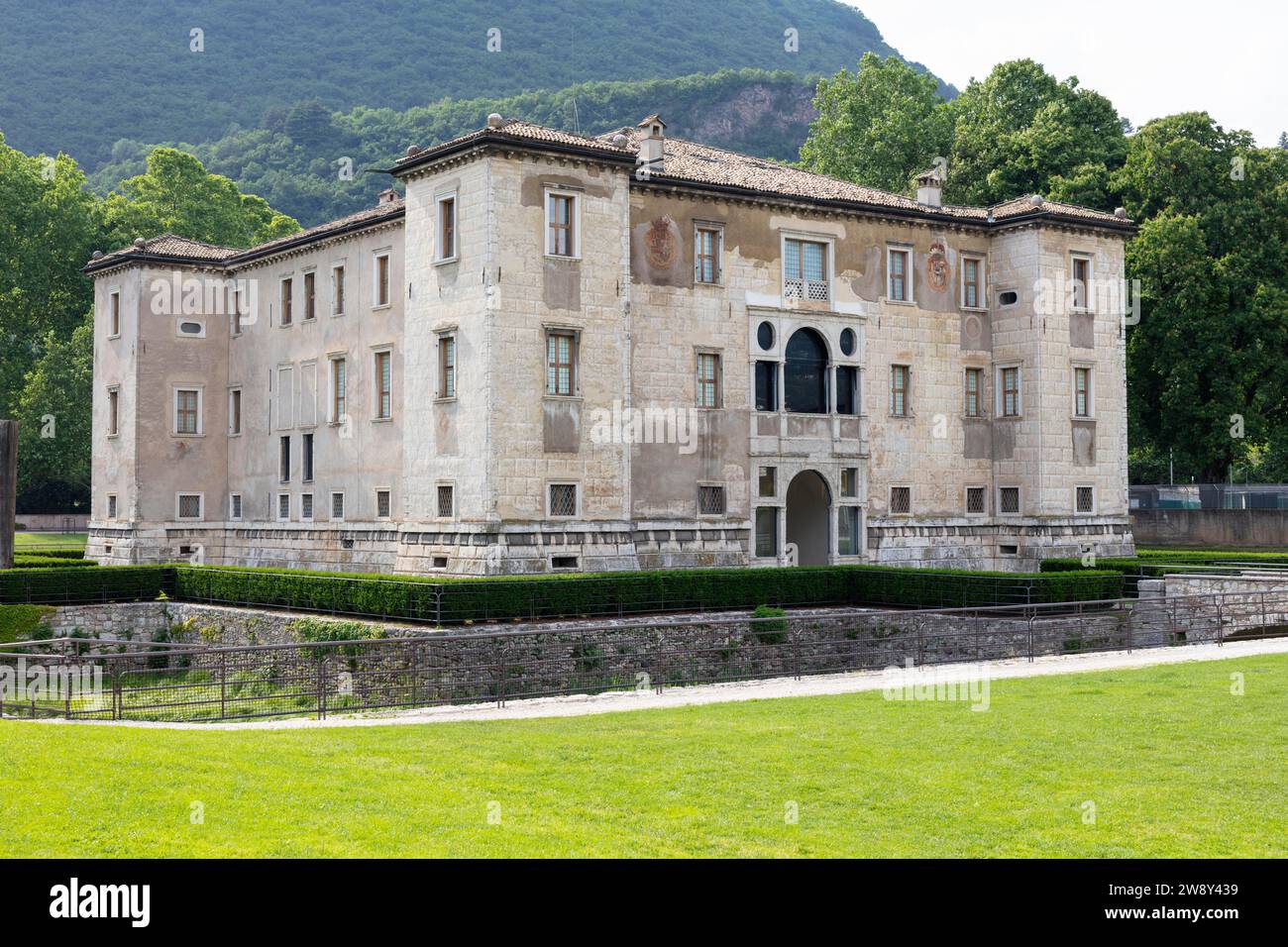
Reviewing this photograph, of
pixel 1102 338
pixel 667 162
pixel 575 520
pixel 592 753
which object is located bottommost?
pixel 592 753

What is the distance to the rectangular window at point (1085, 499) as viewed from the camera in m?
44.8

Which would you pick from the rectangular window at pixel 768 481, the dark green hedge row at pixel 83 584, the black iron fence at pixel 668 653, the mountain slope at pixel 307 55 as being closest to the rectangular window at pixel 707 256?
the rectangular window at pixel 768 481

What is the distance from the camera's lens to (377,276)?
142ft

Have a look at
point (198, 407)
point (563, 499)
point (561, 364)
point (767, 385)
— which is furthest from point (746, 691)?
point (198, 407)

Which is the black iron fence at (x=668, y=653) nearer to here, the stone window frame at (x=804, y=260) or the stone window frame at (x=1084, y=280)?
the stone window frame at (x=804, y=260)

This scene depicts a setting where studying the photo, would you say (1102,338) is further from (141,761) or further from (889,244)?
(141,761)

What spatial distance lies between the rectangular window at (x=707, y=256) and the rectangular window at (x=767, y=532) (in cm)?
688

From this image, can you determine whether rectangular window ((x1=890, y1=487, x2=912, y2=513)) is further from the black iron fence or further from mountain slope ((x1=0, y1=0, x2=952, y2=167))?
mountain slope ((x1=0, y1=0, x2=952, y2=167))

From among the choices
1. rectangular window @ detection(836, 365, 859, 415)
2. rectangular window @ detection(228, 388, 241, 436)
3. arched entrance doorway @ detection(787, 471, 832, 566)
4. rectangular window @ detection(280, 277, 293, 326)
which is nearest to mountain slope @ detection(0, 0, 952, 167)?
rectangular window @ detection(228, 388, 241, 436)

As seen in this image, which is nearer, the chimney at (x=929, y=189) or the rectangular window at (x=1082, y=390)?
the rectangular window at (x=1082, y=390)

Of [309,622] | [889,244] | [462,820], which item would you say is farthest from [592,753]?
[889,244]

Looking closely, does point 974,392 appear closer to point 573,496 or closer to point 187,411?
point 573,496

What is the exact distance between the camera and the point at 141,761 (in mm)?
12578

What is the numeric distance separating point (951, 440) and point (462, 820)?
36.5 metres
